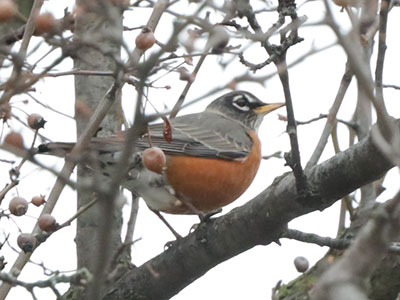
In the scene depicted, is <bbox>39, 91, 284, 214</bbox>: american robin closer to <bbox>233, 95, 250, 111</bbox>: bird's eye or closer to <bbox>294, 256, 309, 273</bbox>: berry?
<bbox>233, 95, 250, 111</bbox>: bird's eye

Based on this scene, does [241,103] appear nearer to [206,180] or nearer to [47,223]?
[206,180]

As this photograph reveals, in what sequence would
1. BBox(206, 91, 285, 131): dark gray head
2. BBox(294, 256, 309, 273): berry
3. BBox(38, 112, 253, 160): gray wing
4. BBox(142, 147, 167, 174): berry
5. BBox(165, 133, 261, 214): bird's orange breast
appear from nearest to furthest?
BBox(142, 147, 167, 174): berry < BBox(294, 256, 309, 273): berry < BBox(38, 112, 253, 160): gray wing < BBox(165, 133, 261, 214): bird's orange breast < BBox(206, 91, 285, 131): dark gray head

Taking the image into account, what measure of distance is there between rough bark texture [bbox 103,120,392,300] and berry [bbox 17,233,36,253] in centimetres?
49

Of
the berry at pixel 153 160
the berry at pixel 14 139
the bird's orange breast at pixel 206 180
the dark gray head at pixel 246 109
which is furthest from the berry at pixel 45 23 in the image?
the dark gray head at pixel 246 109

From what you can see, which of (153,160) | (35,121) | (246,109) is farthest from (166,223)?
(246,109)

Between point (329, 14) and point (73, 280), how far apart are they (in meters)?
1.13

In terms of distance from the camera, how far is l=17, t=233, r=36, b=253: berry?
3074mm

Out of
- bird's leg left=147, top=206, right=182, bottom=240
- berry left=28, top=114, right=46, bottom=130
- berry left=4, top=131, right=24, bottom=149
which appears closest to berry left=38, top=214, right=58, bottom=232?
berry left=28, top=114, right=46, bottom=130

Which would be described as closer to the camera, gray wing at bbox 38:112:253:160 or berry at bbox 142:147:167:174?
berry at bbox 142:147:167:174

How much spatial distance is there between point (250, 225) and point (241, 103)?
3046 millimetres

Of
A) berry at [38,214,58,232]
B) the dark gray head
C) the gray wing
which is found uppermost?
the dark gray head

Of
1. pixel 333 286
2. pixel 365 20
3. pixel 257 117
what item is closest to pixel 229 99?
pixel 257 117

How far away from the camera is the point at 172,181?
487cm

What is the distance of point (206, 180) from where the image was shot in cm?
496
